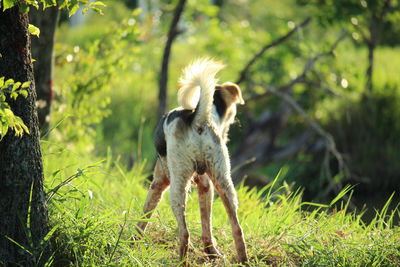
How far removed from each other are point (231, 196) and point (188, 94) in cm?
70

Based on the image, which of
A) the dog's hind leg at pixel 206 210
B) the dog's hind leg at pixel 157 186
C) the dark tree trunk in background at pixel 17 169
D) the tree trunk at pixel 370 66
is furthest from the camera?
the tree trunk at pixel 370 66

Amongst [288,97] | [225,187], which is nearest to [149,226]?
[225,187]

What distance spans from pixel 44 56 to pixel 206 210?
8.06 feet

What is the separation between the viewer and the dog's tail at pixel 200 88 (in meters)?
2.98

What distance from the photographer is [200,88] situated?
Answer: 9.80ft

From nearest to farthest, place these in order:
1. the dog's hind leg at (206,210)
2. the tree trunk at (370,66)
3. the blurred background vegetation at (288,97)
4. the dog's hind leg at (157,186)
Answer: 1. the dog's hind leg at (206,210)
2. the dog's hind leg at (157,186)
3. the blurred background vegetation at (288,97)
4. the tree trunk at (370,66)

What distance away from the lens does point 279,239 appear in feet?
11.1

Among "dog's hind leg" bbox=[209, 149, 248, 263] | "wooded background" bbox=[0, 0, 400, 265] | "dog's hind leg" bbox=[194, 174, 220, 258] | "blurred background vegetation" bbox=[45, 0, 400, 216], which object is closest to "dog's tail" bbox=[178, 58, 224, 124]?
"dog's hind leg" bbox=[209, 149, 248, 263]

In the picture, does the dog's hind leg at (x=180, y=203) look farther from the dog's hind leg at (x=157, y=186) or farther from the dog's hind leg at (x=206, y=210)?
the dog's hind leg at (x=157, y=186)

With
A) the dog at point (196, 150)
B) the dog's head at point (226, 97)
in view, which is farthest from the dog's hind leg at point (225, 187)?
the dog's head at point (226, 97)

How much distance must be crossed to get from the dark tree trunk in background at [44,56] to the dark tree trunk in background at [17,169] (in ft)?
5.69

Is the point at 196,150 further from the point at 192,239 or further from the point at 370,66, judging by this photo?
the point at 370,66

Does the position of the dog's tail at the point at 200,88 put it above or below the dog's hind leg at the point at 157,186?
above

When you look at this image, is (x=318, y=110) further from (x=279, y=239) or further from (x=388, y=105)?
(x=279, y=239)
